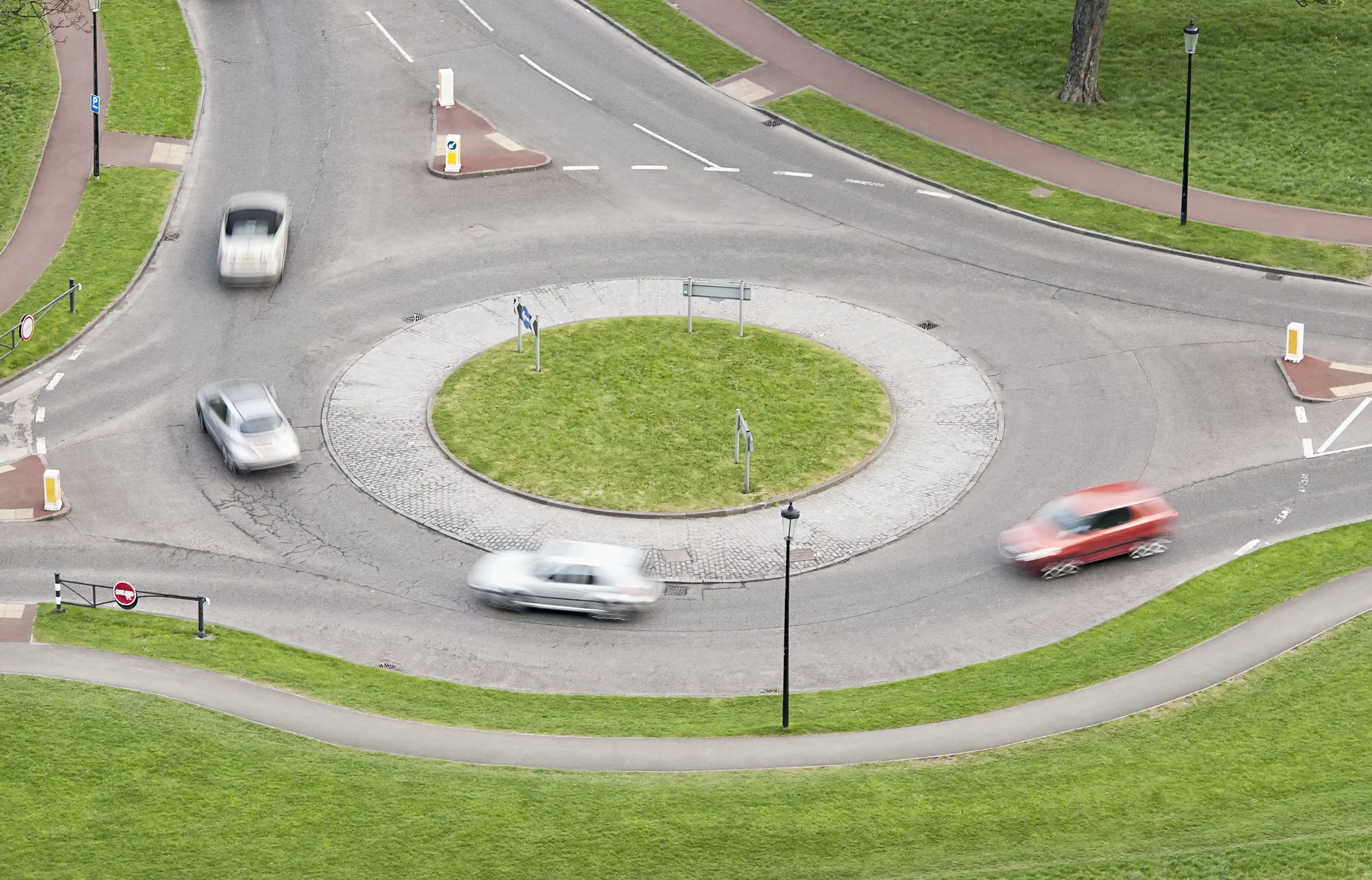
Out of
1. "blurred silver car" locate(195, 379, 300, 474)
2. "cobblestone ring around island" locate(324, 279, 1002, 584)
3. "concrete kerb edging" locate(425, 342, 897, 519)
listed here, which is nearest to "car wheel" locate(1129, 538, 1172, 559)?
"cobblestone ring around island" locate(324, 279, 1002, 584)

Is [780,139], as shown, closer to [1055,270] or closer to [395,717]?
[1055,270]

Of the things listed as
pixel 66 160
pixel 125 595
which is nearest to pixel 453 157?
pixel 66 160

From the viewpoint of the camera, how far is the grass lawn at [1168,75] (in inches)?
2135

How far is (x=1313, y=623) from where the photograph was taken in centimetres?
3419

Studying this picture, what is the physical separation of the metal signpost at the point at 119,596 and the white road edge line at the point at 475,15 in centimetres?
3221

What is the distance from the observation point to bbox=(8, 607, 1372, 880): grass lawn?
27.4m

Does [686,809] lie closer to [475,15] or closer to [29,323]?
[29,323]

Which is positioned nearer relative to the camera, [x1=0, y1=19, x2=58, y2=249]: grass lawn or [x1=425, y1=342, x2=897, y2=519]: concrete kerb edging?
[x1=425, y1=342, x2=897, y2=519]: concrete kerb edging

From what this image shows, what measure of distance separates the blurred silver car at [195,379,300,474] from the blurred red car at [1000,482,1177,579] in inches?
681

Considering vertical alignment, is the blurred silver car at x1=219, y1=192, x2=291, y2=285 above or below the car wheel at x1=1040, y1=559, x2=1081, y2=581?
above

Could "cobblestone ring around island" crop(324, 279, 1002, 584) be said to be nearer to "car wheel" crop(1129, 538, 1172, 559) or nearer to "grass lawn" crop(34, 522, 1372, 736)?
"car wheel" crop(1129, 538, 1172, 559)

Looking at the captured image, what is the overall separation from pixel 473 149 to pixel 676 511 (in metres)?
20.8

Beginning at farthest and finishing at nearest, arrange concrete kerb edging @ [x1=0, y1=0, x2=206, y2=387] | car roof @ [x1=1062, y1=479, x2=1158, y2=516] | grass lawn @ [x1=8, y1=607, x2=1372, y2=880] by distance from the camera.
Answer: concrete kerb edging @ [x1=0, y1=0, x2=206, y2=387]
car roof @ [x1=1062, y1=479, x2=1158, y2=516]
grass lawn @ [x1=8, y1=607, x2=1372, y2=880]

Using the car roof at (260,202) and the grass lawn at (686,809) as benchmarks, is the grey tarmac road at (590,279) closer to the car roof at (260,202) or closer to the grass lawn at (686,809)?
the car roof at (260,202)
